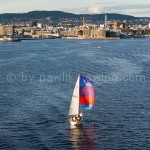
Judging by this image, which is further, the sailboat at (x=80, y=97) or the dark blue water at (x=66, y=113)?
the sailboat at (x=80, y=97)

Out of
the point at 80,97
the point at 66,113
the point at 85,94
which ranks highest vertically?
the point at 85,94

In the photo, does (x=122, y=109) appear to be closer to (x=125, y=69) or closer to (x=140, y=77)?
(x=140, y=77)

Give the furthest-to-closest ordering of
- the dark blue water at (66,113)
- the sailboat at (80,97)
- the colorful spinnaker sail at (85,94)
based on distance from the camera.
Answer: the colorful spinnaker sail at (85,94) → the sailboat at (80,97) → the dark blue water at (66,113)

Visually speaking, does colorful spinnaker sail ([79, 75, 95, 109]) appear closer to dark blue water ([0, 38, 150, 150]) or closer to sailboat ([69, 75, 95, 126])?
sailboat ([69, 75, 95, 126])

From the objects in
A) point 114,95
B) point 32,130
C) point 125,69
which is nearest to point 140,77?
point 125,69

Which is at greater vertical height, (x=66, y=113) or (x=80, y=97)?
(x=80, y=97)

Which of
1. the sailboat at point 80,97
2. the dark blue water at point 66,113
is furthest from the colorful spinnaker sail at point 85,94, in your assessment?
the dark blue water at point 66,113

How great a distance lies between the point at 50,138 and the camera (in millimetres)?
27781

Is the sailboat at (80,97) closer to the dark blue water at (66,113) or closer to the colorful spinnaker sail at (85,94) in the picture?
the colorful spinnaker sail at (85,94)

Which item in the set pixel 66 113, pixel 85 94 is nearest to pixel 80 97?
pixel 85 94

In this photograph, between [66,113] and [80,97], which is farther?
[66,113]

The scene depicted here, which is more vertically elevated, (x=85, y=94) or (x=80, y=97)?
(x=85, y=94)

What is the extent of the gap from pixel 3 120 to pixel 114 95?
12.2 meters

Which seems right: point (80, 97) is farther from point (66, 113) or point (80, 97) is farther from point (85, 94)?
point (66, 113)
